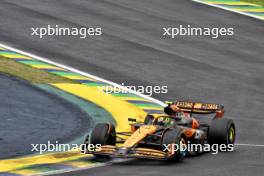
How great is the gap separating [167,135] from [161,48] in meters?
13.2

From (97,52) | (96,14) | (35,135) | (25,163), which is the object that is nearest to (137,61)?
(97,52)

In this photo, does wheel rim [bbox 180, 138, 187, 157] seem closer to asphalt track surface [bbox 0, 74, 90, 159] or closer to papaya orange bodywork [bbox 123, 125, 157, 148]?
papaya orange bodywork [bbox 123, 125, 157, 148]

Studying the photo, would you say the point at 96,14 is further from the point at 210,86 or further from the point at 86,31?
the point at 210,86

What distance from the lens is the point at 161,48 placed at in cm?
3069

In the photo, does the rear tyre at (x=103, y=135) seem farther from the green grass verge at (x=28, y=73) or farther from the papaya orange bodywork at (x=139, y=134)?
the green grass verge at (x=28, y=73)

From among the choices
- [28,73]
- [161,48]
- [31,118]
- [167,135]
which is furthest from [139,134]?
[161,48]

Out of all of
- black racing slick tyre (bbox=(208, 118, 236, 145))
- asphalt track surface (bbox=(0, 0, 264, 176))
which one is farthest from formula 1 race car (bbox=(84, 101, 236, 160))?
asphalt track surface (bbox=(0, 0, 264, 176))

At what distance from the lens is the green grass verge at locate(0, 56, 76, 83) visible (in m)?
25.9

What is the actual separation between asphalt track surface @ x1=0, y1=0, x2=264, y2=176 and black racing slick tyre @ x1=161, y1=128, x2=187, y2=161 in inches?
57.7

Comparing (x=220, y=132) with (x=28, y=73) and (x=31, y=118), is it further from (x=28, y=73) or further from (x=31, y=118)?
(x=28, y=73)

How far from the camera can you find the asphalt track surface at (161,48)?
25719 millimetres

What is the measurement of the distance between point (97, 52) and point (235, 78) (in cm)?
499

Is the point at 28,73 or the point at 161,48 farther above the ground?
the point at 161,48

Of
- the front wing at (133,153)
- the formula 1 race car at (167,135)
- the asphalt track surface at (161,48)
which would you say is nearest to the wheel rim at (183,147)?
the formula 1 race car at (167,135)
